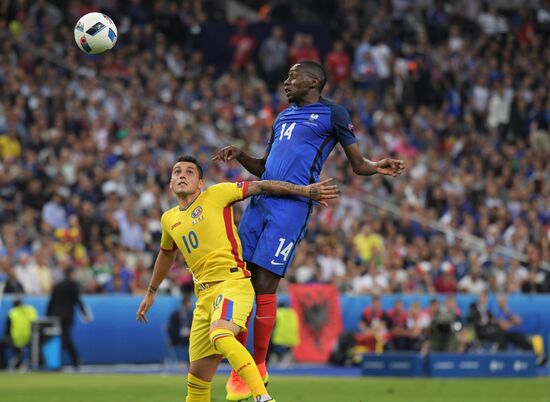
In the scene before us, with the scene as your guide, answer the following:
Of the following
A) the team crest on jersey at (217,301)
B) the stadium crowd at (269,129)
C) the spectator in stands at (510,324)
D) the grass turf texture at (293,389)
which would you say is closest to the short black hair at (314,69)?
the team crest on jersey at (217,301)

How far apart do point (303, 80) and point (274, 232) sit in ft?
4.54

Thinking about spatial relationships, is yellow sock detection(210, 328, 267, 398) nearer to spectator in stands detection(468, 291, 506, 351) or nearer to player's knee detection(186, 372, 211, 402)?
player's knee detection(186, 372, 211, 402)

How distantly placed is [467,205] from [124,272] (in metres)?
9.18

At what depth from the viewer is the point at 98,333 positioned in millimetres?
24922

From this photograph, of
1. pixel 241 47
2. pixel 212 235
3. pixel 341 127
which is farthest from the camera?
pixel 241 47

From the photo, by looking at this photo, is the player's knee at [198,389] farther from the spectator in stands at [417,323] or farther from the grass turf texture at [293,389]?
the spectator in stands at [417,323]

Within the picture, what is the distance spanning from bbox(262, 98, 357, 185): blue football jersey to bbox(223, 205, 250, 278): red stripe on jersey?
54 cm

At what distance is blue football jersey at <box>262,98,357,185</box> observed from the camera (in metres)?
11.2

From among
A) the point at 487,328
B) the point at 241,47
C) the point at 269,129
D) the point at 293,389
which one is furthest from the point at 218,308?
the point at 241,47

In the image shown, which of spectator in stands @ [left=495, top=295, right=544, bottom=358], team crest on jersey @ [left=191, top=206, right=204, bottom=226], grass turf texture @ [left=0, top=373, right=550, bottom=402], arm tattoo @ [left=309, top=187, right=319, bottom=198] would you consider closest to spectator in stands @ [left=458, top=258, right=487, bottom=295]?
spectator in stands @ [left=495, top=295, right=544, bottom=358]

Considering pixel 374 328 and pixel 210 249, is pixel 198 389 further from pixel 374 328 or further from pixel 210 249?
pixel 374 328

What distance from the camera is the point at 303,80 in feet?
37.1

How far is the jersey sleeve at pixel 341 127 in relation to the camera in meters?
11.2

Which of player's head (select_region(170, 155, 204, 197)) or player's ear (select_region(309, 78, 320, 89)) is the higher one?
player's ear (select_region(309, 78, 320, 89))
